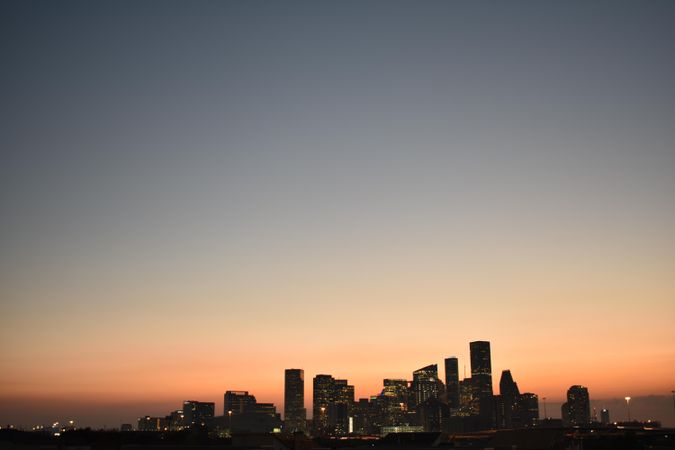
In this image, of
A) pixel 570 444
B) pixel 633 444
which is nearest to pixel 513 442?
pixel 570 444

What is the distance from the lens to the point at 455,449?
247 ft

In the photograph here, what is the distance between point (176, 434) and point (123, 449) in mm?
91578

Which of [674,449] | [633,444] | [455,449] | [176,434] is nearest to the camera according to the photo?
[455,449]

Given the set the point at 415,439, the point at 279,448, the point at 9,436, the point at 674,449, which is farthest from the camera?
the point at 9,436

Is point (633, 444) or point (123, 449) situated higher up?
point (123, 449)

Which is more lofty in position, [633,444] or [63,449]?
[63,449]

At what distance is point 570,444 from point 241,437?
51995mm

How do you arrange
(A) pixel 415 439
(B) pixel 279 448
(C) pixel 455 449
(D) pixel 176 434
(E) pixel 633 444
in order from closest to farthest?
(B) pixel 279 448
(C) pixel 455 449
(A) pixel 415 439
(E) pixel 633 444
(D) pixel 176 434

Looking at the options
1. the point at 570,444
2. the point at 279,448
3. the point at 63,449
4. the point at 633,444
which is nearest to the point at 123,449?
the point at 63,449

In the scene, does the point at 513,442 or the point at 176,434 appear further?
the point at 176,434

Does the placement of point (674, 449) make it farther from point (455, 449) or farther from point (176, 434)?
point (176, 434)

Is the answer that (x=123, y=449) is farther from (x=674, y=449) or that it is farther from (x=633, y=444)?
(x=633, y=444)

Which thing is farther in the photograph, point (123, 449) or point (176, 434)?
point (176, 434)

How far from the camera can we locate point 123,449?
71.6 meters
